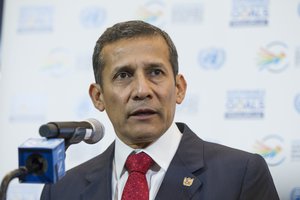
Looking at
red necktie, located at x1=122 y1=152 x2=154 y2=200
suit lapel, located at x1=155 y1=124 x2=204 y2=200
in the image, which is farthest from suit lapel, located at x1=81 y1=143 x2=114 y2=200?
suit lapel, located at x1=155 y1=124 x2=204 y2=200

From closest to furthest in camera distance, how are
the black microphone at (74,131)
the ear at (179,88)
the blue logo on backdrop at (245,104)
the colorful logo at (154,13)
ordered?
the black microphone at (74,131), the ear at (179,88), the blue logo on backdrop at (245,104), the colorful logo at (154,13)

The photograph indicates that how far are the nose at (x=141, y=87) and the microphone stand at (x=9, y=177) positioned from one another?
2.31ft

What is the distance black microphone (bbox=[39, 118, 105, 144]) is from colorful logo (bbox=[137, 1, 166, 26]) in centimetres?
184

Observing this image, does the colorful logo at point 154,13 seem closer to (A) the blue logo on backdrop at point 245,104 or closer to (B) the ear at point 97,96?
(A) the blue logo on backdrop at point 245,104

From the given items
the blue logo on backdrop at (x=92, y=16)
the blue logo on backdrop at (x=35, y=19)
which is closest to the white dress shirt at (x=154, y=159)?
the blue logo on backdrop at (x=92, y=16)

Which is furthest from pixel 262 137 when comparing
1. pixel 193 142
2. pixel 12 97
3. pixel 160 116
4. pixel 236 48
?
pixel 12 97

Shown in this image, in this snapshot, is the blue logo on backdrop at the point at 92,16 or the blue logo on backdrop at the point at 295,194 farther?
the blue logo on backdrop at the point at 92,16

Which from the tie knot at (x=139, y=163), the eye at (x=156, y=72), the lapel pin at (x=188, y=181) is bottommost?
the lapel pin at (x=188, y=181)

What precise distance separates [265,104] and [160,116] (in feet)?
4.52

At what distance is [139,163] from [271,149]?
1.34 meters

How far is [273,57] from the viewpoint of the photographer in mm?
3340

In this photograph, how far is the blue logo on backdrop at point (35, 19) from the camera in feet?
12.5

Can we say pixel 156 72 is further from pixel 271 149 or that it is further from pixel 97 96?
pixel 271 149

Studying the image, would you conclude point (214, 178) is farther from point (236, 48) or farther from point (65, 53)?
point (65, 53)
